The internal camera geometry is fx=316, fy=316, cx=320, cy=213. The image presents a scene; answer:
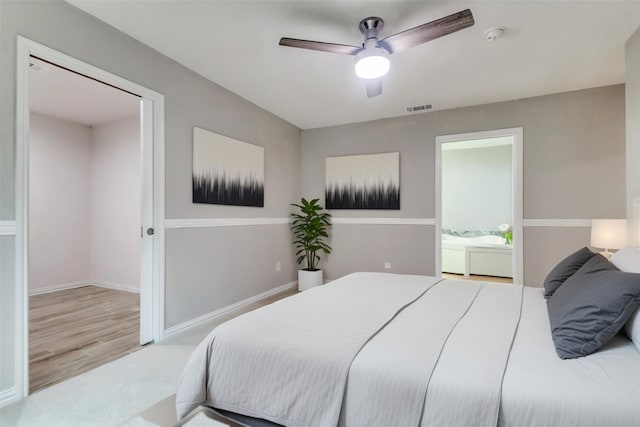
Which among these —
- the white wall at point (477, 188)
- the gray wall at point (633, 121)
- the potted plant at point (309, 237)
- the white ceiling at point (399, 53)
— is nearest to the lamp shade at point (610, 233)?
the gray wall at point (633, 121)

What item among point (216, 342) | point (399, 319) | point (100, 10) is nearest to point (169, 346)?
point (216, 342)

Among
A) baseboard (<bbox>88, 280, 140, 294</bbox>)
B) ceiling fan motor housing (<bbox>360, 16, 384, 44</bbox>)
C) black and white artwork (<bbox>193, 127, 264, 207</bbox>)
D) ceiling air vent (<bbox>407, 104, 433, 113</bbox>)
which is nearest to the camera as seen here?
ceiling fan motor housing (<bbox>360, 16, 384, 44</bbox>)

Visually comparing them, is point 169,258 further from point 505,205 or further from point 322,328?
point 505,205

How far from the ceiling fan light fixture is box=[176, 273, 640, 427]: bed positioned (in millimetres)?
1635

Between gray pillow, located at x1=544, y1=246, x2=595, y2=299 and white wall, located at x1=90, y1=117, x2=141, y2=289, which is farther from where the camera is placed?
white wall, located at x1=90, y1=117, x2=141, y2=289

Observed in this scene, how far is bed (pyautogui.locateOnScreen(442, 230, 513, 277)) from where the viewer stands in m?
5.22

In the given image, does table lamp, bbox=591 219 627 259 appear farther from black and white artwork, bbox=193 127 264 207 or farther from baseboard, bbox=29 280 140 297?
baseboard, bbox=29 280 140 297

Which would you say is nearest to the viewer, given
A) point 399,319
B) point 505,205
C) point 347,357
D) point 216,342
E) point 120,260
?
point 347,357

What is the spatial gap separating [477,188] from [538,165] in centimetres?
268

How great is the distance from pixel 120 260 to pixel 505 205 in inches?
261

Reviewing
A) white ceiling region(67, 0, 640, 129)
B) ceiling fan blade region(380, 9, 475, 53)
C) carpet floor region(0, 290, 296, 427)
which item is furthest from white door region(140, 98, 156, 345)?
ceiling fan blade region(380, 9, 475, 53)

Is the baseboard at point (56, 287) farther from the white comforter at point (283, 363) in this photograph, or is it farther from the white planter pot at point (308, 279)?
the white comforter at point (283, 363)

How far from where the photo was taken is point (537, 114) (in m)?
3.70

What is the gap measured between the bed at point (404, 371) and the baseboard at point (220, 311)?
64.8 inches
